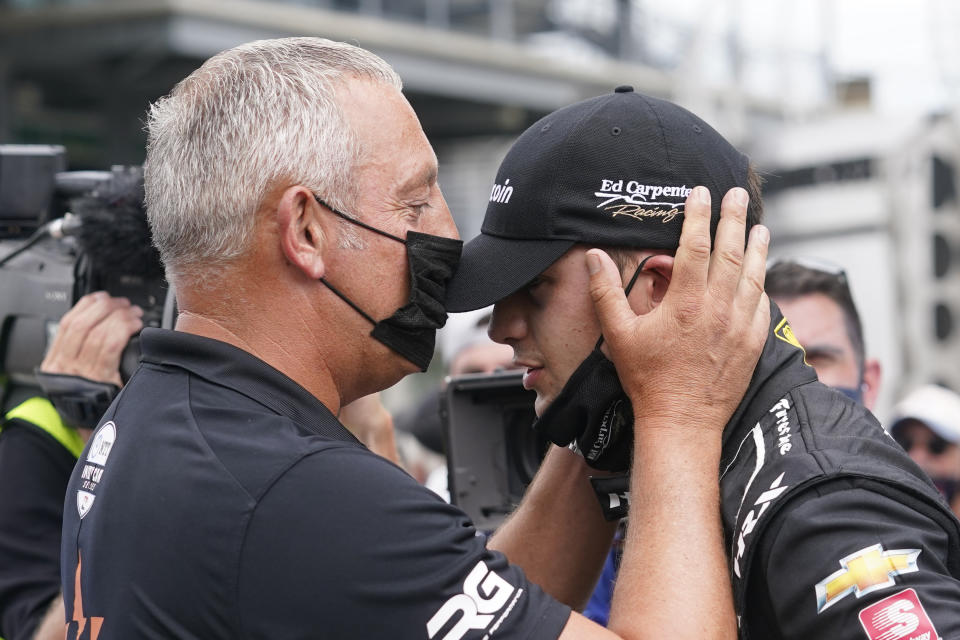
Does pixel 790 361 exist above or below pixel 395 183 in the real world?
below

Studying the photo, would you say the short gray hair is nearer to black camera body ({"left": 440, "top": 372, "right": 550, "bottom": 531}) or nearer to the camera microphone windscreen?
the camera microphone windscreen

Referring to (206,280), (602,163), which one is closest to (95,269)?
(206,280)

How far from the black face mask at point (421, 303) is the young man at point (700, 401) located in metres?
0.05

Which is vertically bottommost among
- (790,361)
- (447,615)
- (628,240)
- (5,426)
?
(5,426)

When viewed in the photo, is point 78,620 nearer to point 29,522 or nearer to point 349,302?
point 349,302

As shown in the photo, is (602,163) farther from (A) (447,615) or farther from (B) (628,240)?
(A) (447,615)

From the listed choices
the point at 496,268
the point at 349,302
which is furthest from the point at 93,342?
the point at 496,268

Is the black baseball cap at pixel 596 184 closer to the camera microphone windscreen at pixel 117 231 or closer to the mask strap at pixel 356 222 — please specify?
the mask strap at pixel 356 222

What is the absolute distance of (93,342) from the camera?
2.92m

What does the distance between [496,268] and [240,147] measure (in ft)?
1.83

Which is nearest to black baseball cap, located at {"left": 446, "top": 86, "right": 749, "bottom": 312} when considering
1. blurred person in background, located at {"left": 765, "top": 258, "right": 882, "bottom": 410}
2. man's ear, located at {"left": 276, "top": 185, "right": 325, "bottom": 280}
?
man's ear, located at {"left": 276, "top": 185, "right": 325, "bottom": 280}

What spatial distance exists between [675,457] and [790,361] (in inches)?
13.1

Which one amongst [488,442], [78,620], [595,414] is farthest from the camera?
[488,442]

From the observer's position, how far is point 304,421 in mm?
2051
